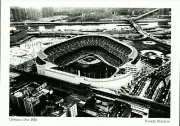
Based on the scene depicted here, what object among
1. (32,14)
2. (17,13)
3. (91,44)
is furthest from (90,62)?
(17,13)

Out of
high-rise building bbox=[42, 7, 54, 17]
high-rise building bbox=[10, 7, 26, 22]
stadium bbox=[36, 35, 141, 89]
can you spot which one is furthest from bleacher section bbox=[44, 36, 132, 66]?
high-rise building bbox=[10, 7, 26, 22]

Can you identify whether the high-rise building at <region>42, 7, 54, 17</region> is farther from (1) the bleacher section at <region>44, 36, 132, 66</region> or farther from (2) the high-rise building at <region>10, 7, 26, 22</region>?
(1) the bleacher section at <region>44, 36, 132, 66</region>

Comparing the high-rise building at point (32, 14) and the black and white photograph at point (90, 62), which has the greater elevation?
the high-rise building at point (32, 14)

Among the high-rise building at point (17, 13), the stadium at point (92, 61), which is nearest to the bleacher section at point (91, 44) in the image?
the stadium at point (92, 61)

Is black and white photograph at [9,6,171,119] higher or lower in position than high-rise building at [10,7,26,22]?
lower

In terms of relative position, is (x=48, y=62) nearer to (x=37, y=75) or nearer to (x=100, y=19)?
(x=37, y=75)

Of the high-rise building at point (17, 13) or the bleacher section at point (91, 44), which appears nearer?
the high-rise building at point (17, 13)

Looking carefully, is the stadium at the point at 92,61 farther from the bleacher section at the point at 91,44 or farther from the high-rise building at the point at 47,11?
the high-rise building at the point at 47,11

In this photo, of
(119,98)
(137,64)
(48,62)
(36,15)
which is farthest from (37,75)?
(137,64)
